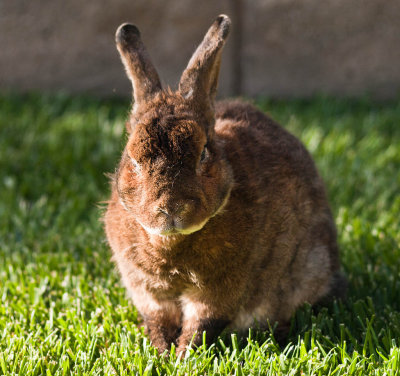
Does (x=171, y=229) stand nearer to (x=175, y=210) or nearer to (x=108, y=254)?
(x=175, y=210)

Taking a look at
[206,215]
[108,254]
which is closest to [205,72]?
[206,215]

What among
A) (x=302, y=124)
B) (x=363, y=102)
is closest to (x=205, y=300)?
(x=302, y=124)

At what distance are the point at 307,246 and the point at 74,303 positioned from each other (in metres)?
1.18

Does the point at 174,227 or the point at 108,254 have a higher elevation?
the point at 174,227

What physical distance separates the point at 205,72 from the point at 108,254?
4.77 feet

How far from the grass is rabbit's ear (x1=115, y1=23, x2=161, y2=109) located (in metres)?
0.51

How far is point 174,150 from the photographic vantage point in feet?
7.75

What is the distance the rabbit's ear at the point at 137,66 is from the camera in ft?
8.90

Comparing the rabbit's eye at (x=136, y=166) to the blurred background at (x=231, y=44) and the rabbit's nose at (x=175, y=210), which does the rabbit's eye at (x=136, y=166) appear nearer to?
the rabbit's nose at (x=175, y=210)

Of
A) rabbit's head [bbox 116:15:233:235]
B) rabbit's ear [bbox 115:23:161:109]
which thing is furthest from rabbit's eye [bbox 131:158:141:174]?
rabbit's ear [bbox 115:23:161:109]

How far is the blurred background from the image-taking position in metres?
6.04

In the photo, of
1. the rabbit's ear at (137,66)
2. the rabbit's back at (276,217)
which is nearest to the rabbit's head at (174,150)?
the rabbit's ear at (137,66)

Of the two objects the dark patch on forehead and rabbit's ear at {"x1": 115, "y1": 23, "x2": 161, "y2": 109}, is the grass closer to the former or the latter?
rabbit's ear at {"x1": 115, "y1": 23, "x2": 161, "y2": 109}

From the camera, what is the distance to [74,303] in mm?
3207
